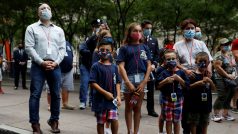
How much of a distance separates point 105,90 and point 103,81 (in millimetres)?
136

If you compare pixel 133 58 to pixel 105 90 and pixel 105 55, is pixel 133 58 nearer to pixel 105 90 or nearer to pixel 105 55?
pixel 105 55

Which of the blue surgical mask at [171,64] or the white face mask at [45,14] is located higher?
the white face mask at [45,14]

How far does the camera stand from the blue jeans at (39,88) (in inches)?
252

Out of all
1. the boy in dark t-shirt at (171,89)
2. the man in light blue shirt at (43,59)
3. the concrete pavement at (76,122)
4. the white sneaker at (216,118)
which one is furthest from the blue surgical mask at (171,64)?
the white sneaker at (216,118)

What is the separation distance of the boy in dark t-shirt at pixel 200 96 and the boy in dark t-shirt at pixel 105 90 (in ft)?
3.94

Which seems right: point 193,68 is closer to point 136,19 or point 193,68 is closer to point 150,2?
point 150,2

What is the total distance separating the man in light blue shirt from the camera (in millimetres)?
6410

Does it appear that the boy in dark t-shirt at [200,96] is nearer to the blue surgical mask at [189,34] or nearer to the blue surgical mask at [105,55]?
the blue surgical mask at [189,34]

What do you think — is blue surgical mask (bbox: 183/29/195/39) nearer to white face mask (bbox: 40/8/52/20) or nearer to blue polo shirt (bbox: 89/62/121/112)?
blue polo shirt (bbox: 89/62/121/112)

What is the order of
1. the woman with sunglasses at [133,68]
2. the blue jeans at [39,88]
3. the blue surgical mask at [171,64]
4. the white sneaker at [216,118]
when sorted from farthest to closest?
the white sneaker at [216,118] → the woman with sunglasses at [133,68] → the blue jeans at [39,88] → the blue surgical mask at [171,64]

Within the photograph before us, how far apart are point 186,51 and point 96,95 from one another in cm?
185

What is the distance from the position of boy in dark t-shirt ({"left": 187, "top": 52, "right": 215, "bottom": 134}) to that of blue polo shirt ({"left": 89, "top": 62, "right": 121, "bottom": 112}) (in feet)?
4.15

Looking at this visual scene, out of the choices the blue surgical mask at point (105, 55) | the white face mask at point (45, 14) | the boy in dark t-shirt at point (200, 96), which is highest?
the white face mask at point (45, 14)

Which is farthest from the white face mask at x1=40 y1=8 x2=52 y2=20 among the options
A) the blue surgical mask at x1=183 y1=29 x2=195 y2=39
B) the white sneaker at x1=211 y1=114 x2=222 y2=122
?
the white sneaker at x1=211 y1=114 x2=222 y2=122
